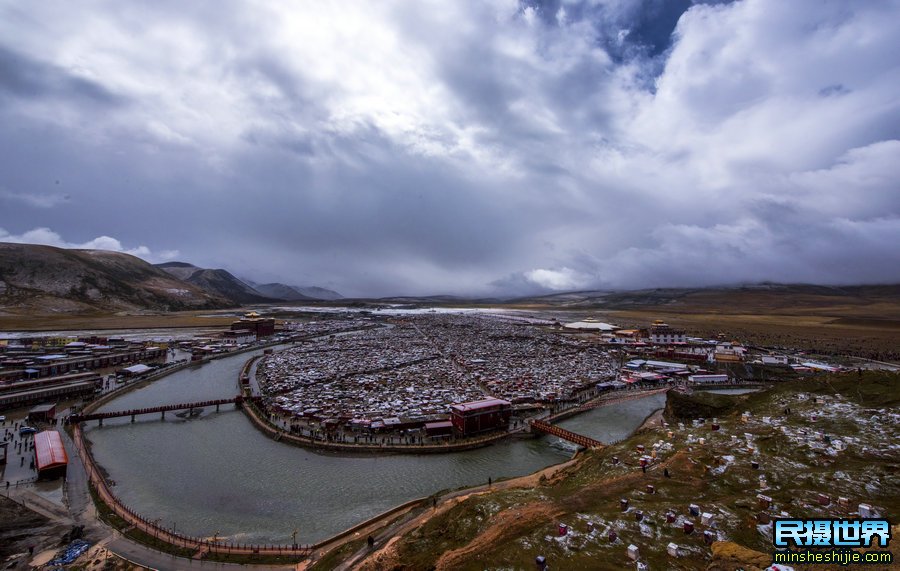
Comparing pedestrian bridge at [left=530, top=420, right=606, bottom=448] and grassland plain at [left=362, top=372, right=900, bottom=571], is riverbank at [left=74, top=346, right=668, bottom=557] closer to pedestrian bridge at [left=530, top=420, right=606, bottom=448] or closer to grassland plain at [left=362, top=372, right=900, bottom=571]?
pedestrian bridge at [left=530, top=420, right=606, bottom=448]

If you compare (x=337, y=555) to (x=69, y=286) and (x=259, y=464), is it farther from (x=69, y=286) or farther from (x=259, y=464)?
(x=69, y=286)

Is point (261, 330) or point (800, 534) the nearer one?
point (800, 534)

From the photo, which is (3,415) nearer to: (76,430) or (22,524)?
(76,430)

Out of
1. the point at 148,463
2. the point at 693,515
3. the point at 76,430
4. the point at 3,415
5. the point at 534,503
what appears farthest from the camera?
the point at 3,415

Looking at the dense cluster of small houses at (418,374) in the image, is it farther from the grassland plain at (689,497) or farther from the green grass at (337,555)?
the grassland plain at (689,497)

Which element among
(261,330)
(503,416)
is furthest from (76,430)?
(261,330)

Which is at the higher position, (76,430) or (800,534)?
(800,534)

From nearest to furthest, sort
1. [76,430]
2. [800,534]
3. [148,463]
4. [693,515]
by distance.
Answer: [800,534]
[693,515]
[148,463]
[76,430]
